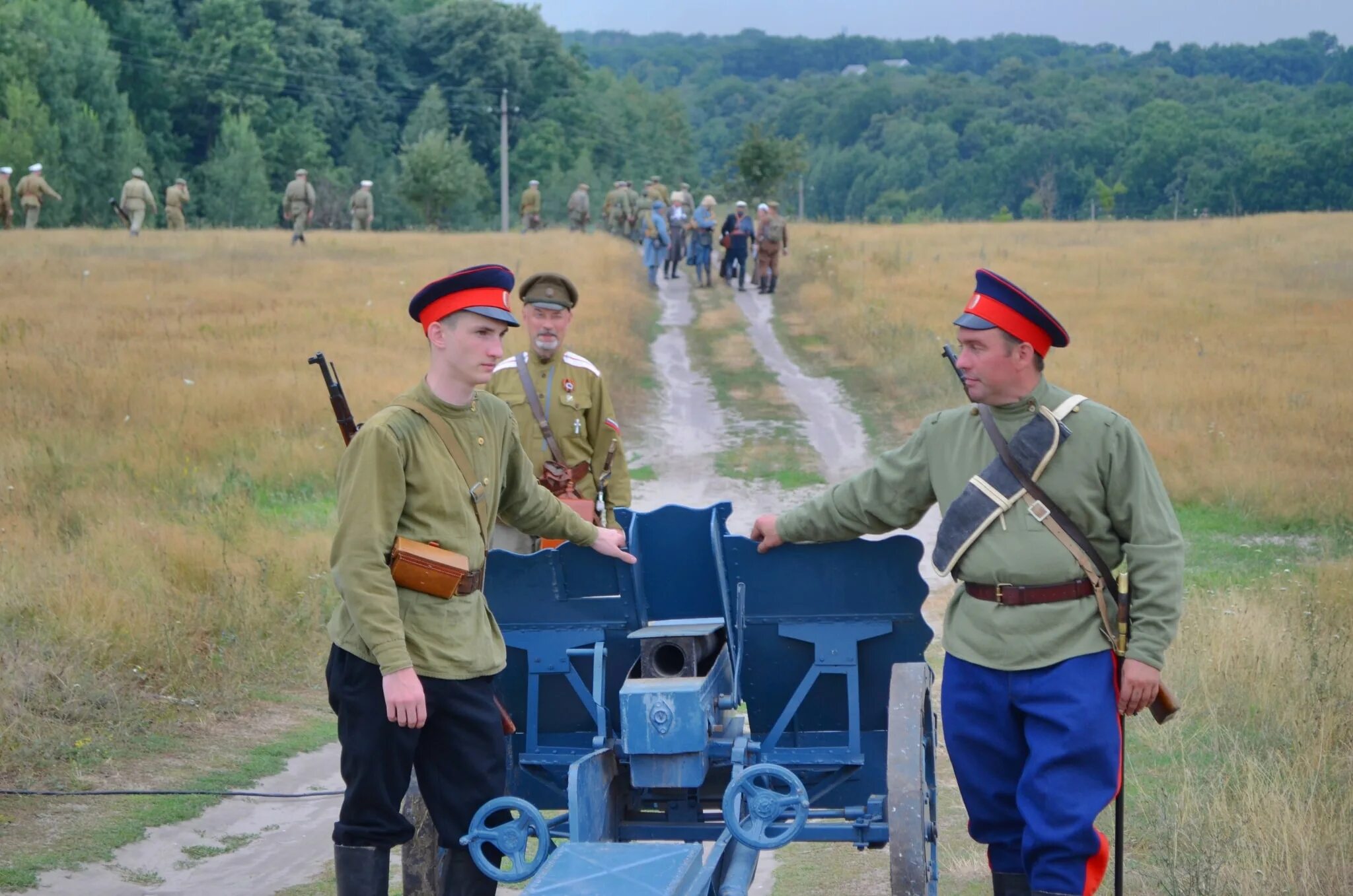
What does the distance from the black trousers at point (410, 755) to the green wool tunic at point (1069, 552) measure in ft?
3.95

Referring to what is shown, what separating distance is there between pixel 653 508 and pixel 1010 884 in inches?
231

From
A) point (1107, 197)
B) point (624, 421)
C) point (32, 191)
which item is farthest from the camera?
point (1107, 197)

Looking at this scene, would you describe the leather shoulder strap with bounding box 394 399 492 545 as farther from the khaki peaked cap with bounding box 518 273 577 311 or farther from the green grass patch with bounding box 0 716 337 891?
the khaki peaked cap with bounding box 518 273 577 311

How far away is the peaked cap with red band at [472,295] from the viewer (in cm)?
380

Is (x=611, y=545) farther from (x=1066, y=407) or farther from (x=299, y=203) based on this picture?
(x=299, y=203)

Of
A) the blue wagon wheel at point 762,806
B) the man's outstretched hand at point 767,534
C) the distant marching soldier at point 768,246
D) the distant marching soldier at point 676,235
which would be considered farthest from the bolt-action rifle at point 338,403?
the distant marching soldier at point 676,235

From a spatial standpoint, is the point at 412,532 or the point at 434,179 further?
the point at 434,179

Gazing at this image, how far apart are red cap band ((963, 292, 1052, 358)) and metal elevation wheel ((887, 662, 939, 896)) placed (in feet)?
3.13

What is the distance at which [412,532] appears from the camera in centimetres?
374

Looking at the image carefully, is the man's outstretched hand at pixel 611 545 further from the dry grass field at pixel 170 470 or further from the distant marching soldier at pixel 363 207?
the distant marching soldier at pixel 363 207

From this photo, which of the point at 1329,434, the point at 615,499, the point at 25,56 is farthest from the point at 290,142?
the point at 615,499

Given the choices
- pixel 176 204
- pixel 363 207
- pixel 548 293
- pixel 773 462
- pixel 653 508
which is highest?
pixel 548 293

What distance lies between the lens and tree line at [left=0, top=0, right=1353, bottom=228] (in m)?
55.1

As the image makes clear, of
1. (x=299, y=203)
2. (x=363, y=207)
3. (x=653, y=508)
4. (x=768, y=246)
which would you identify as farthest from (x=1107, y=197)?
(x=653, y=508)
